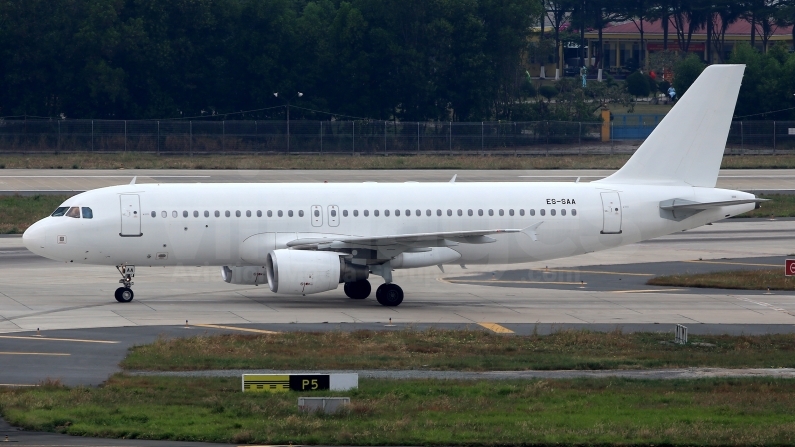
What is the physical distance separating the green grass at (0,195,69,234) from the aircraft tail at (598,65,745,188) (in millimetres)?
29539

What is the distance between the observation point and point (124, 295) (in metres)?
34.0

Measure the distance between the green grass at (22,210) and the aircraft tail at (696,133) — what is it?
96.9 ft

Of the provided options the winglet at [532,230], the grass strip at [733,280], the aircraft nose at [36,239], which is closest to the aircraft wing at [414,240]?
the winglet at [532,230]

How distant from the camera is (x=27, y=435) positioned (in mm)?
17828

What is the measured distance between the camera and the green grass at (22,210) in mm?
52000

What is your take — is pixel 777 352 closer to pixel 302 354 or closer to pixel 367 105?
pixel 302 354

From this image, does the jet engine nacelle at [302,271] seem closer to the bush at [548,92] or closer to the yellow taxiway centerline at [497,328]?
the yellow taxiway centerline at [497,328]

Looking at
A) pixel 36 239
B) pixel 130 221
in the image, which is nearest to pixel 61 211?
pixel 36 239

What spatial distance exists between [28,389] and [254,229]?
44.6 feet

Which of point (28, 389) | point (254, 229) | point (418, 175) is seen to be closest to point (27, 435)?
point (28, 389)

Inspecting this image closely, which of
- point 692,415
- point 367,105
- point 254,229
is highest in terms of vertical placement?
point 367,105

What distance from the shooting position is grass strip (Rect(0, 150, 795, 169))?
77.6 meters

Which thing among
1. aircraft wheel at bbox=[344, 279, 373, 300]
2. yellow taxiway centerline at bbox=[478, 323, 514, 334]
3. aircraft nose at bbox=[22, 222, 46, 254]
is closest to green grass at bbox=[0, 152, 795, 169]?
aircraft wheel at bbox=[344, 279, 373, 300]

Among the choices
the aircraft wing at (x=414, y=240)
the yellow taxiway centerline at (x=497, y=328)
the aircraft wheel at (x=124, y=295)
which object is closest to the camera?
the yellow taxiway centerline at (x=497, y=328)
